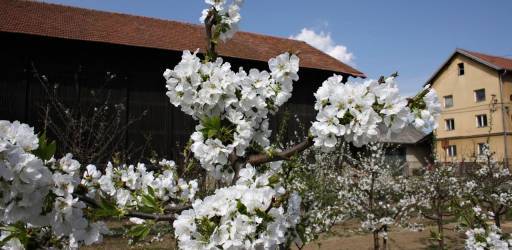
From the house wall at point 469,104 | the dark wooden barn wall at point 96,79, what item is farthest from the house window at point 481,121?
the dark wooden barn wall at point 96,79

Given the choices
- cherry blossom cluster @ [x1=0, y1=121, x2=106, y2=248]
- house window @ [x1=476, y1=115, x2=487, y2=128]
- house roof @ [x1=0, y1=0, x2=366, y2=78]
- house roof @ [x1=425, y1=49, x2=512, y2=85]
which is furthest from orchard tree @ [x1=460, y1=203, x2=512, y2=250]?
house window @ [x1=476, y1=115, x2=487, y2=128]

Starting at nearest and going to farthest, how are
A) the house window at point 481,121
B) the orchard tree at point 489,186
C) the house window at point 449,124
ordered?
1. the orchard tree at point 489,186
2. the house window at point 481,121
3. the house window at point 449,124

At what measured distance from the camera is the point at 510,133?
31.8 meters

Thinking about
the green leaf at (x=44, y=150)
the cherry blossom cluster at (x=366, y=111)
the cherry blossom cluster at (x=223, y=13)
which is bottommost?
the green leaf at (x=44, y=150)

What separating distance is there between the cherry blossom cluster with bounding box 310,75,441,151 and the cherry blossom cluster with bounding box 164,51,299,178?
0.46 meters

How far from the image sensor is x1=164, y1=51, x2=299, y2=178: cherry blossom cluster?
228 cm

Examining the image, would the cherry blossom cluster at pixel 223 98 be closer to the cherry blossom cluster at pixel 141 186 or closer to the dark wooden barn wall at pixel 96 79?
the cherry blossom cluster at pixel 141 186

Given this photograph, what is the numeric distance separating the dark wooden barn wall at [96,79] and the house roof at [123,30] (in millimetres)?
328

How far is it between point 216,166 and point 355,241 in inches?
319

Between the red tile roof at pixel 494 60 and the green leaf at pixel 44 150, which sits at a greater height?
the red tile roof at pixel 494 60

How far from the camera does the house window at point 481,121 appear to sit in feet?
112

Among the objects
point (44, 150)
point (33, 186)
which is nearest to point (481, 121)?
point (44, 150)

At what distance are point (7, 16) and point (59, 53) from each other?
2.01m

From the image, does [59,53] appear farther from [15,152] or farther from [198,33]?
[15,152]
